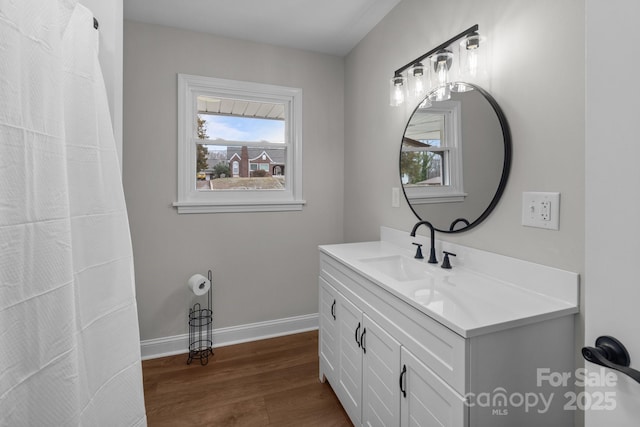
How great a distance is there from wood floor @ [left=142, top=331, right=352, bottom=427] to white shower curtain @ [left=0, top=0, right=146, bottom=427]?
0.89 meters

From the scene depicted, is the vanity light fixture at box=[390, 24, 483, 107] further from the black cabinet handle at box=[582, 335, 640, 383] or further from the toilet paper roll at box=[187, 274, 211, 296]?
the toilet paper roll at box=[187, 274, 211, 296]

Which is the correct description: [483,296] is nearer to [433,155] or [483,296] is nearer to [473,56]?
[433,155]

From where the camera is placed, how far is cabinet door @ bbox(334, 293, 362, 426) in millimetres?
1531

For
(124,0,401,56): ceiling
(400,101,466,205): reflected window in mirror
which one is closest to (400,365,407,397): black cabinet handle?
(400,101,466,205): reflected window in mirror

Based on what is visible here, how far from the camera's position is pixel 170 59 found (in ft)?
7.75

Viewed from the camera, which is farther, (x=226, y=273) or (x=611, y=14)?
(x=226, y=273)

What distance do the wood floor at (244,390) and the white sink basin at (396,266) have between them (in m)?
0.83

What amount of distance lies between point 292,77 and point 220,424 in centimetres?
250

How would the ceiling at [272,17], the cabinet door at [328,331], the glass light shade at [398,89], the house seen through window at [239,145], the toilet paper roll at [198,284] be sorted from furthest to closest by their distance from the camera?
the house seen through window at [239,145]
the toilet paper roll at [198,284]
the ceiling at [272,17]
the glass light shade at [398,89]
the cabinet door at [328,331]

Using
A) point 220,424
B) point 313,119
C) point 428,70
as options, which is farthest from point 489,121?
point 220,424

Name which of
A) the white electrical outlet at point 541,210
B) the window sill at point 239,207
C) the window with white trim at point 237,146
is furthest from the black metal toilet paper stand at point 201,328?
the white electrical outlet at point 541,210

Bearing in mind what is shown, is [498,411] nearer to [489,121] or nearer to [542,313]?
[542,313]

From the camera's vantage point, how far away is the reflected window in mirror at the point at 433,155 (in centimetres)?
160

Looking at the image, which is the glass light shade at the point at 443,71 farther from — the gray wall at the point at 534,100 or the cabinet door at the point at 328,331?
the cabinet door at the point at 328,331
